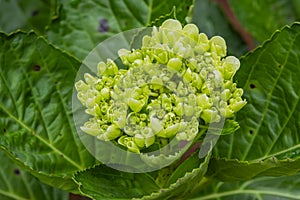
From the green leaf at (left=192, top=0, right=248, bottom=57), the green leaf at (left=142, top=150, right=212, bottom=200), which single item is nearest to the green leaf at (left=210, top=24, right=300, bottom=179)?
the green leaf at (left=142, top=150, right=212, bottom=200)

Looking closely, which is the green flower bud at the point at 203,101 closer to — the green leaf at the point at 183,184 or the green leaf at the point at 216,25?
the green leaf at the point at 183,184

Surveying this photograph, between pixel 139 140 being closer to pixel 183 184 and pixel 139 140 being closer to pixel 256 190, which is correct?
pixel 183 184

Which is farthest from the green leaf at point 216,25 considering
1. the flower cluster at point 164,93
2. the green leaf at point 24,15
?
the flower cluster at point 164,93

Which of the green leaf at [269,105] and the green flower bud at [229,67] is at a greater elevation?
the green flower bud at [229,67]

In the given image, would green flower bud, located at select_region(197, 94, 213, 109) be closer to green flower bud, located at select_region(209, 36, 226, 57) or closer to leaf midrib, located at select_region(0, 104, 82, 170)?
green flower bud, located at select_region(209, 36, 226, 57)

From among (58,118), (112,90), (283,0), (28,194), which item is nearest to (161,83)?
(112,90)

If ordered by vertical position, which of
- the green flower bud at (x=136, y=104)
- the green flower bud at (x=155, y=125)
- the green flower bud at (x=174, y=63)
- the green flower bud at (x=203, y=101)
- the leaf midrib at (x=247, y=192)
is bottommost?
the leaf midrib at (x=247, y=192)
